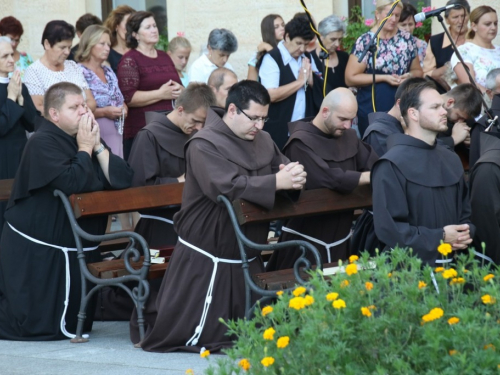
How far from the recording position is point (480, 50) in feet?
32.7

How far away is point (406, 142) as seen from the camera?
6582 millimetres

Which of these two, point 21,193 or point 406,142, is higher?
point 406,142

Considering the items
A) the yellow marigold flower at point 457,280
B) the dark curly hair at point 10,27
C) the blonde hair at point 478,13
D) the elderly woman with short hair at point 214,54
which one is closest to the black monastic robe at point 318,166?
the blonde hair at point 478,13

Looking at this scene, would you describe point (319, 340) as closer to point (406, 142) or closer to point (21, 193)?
point (406, 142)

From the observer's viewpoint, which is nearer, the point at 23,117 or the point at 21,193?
the point at 21,193

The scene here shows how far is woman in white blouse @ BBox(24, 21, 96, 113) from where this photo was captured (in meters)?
9.51

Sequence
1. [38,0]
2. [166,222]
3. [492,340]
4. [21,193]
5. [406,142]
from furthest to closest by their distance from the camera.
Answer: [38,0], [166,222], [21,193], [406,142], [492,340]

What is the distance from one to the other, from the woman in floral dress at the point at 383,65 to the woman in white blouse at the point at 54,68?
2.54m

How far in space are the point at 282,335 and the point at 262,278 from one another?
242 cm

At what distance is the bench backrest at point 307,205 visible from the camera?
6594 millimetres

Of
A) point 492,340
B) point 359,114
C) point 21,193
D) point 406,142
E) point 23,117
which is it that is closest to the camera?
point 492,340

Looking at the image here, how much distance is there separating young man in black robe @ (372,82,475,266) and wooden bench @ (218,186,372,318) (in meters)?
0.52

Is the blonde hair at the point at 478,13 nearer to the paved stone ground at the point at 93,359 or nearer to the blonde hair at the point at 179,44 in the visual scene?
the blonde hair at the point at 179,44

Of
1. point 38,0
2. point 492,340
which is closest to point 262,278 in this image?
point 492,340
